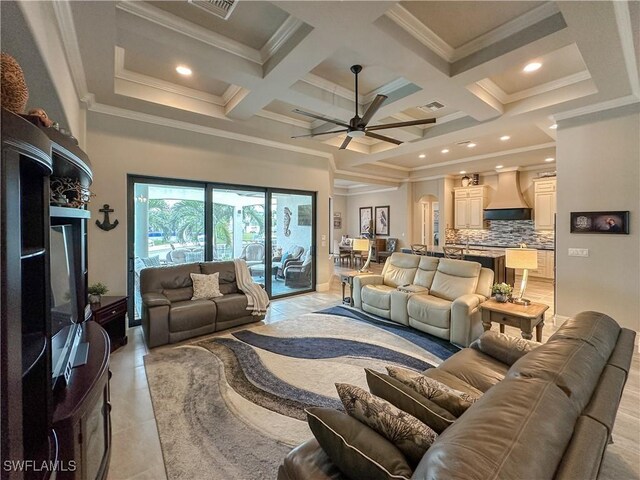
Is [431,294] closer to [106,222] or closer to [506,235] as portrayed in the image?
[106,222]

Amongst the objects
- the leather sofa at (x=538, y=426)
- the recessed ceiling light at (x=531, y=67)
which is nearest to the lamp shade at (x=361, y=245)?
the recessed ceiling light at (x=531, y=67)

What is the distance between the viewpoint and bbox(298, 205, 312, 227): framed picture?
647 cm

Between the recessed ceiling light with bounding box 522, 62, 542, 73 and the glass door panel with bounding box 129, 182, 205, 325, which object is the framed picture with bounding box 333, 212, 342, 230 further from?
the recessed ceiling light with bounding box 522, 62, 542, 73

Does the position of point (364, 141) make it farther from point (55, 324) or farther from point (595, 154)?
point (55, 324)

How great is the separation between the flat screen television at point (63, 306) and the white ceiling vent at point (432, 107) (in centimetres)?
465

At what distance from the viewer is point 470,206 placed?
8859 mm

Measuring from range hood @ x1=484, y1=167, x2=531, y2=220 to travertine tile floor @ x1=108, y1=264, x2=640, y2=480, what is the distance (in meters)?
5.13

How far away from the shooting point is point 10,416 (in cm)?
80

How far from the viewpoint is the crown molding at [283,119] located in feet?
15.0

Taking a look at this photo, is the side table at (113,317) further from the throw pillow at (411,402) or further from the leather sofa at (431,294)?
the leather sofa at (431,294)

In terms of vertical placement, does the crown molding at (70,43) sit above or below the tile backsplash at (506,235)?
above

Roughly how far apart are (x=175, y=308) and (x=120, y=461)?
198 cm

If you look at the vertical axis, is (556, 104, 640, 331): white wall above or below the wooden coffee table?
A: above

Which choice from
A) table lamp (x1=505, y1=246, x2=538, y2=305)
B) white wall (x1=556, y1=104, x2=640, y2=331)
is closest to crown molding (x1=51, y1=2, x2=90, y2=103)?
table lamp (x1=505, y1=246, x2=538, y2=305)
